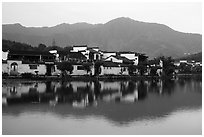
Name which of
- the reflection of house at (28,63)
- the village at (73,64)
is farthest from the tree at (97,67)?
the reflection of house at (28,63)

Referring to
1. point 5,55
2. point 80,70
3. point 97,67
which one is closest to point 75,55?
point 80,70

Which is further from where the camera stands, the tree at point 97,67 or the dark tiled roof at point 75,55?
the dark tiled roof at point 75,55

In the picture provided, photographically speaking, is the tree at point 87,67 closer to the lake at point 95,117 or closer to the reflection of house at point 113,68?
the reflection of house at point 113,68

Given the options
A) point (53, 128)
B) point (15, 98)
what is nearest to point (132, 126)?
point (53, 128)

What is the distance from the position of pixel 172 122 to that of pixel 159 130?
2.92ft

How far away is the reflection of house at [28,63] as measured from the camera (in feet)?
64.4

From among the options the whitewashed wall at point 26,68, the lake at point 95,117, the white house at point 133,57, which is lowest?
the lake at point 95,117

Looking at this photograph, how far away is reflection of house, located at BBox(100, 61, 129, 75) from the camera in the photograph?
2483cm

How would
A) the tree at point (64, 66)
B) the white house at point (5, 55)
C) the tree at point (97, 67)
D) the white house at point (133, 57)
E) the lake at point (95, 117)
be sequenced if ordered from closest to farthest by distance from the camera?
the lake at point (95, 117) < the white house at point (5, 55) < the tree at point (64, 66) < the tree at point (97, 67) < the white house at point (133, 57)

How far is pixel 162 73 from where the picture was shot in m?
28.7

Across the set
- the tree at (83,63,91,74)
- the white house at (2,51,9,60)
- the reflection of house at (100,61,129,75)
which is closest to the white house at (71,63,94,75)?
the tree at (83,63,91,74)

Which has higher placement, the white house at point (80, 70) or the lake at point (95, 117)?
the white house at point (80, 70)

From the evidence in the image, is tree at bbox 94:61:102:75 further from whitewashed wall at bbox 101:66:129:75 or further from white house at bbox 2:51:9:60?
white house at bbox 2:51:9:60

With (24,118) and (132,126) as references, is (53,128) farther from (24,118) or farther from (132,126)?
(132,126)
